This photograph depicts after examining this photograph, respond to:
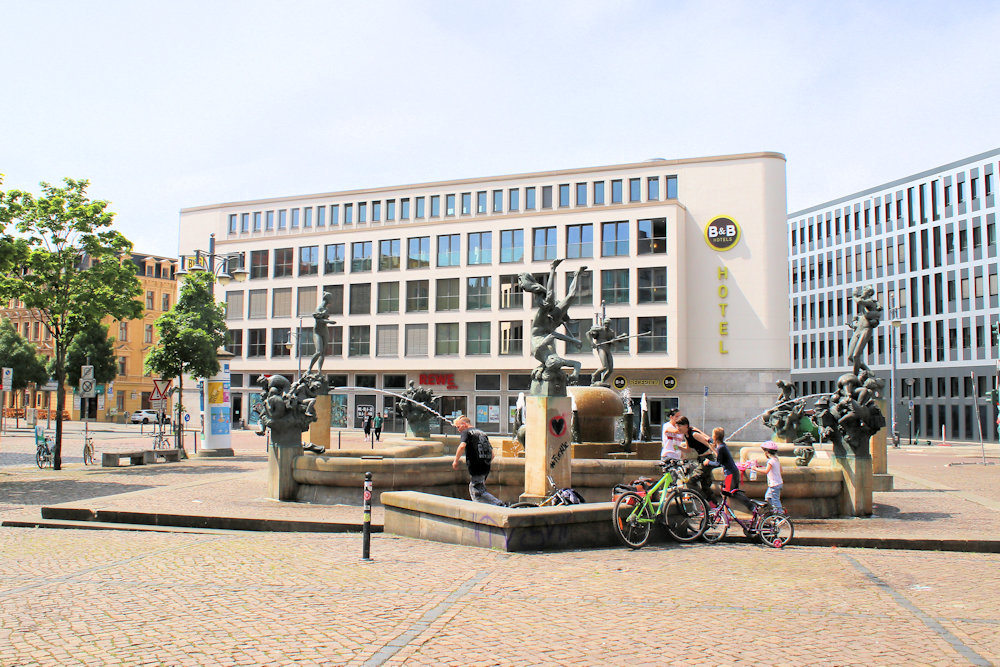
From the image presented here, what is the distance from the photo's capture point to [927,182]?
69000 millimetres

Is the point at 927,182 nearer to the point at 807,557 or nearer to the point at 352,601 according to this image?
the point at 807,557

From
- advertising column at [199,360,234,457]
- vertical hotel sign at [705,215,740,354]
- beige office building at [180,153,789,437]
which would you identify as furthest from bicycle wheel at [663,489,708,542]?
vertical hotel sign at [705,215,740,354]

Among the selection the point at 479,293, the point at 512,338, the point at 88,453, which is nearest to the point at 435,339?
the point at 479,293

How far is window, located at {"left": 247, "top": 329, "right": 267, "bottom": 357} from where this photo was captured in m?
63.9

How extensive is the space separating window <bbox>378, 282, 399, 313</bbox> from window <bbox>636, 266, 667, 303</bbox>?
1736 centimetres

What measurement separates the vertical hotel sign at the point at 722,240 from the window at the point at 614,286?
585 cm

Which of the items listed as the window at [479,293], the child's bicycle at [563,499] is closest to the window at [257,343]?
the window at [479,293]

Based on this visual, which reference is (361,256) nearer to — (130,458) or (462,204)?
(462,204)

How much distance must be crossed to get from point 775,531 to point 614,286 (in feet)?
141

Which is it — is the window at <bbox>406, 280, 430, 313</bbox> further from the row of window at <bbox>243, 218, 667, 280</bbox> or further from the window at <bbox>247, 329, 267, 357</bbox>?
the window at <bbox>247, 329, 267, 357</bbox>

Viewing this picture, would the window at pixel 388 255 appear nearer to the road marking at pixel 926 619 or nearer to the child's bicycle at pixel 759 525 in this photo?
the child's bicycle at pixel 759 525

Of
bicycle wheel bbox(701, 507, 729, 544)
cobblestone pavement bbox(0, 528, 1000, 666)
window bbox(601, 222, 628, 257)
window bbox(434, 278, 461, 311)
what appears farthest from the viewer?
window bbox(434, 278, 461, 311)

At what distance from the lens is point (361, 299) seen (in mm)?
61344

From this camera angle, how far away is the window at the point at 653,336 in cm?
5241
